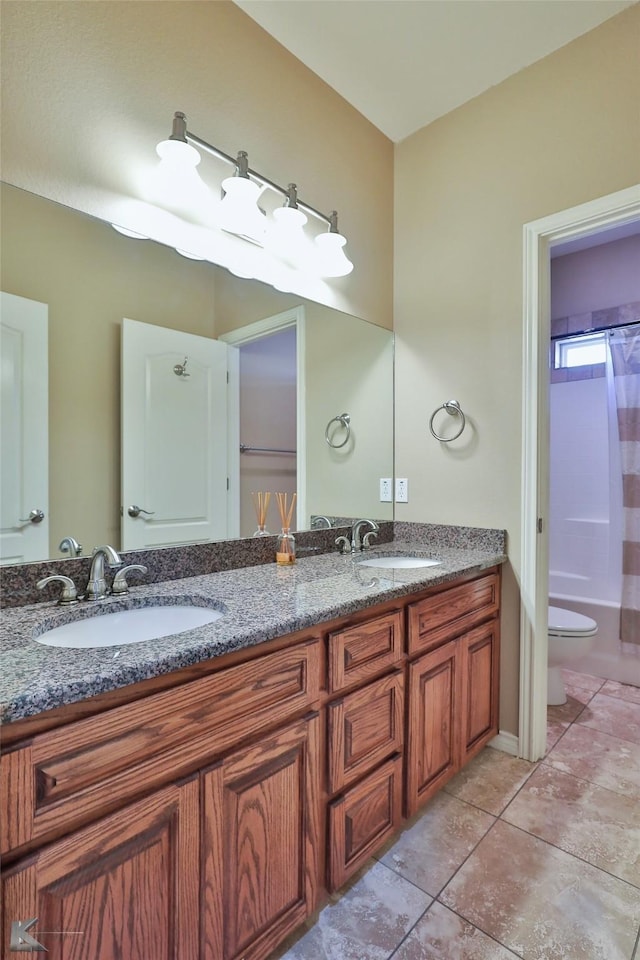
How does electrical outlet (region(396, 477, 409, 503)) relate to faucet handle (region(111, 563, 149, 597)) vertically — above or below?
above

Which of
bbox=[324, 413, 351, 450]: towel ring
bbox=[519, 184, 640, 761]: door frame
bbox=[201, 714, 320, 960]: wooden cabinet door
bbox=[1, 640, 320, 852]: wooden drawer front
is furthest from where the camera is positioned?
bbox=[324, 413, 351, 450]: towel ring

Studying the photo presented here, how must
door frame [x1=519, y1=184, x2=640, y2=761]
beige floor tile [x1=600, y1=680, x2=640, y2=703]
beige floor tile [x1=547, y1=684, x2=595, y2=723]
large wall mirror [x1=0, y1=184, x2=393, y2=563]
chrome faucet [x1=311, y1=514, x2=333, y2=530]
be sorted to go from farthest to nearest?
beige floor tile [x1=600, y1=680, x2=640, y2=703] → beige floor tile [x1=547, y1=684, x2=595, y2=723] → chrome faucet [x1=311, y1=514, x2=333, y2=530] → door frame [x1=519, y1=184, x2=640, y2=761] → large wall mirror [x1=0, y1=184, x2=393, y2=563]

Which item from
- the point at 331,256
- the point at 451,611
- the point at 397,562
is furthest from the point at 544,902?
the point at 331,256

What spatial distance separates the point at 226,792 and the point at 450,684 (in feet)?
3.05

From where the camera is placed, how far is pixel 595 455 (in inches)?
116

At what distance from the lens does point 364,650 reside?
4.04 feet

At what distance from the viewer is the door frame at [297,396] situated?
1.62 meters

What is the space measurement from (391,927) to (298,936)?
233mm

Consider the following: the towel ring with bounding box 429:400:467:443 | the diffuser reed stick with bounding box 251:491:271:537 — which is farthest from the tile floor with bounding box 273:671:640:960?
the towel ring with bounding box 429:400:467:443

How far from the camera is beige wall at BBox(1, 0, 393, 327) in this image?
113 cm

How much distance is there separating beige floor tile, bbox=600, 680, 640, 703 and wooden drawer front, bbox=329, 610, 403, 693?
182cm

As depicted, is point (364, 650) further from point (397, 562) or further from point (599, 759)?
point (599, 759)

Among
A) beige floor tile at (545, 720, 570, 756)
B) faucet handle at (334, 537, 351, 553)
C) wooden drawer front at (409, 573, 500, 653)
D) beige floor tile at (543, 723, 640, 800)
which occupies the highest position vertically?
faucet handle at (334, 537, 351, 553)

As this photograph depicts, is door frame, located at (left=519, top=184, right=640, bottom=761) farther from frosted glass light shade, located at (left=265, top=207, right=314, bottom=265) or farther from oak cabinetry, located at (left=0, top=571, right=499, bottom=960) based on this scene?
frosted glass light shade, located at (left=265, top=207, right=314, bottom=265)
